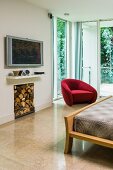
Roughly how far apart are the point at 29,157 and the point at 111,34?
577 centimetres

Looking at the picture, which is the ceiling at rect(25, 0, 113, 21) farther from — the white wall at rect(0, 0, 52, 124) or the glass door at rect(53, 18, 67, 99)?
the glass door at rect(53, 18, 67, 99)

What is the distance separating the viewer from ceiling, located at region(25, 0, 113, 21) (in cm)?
502

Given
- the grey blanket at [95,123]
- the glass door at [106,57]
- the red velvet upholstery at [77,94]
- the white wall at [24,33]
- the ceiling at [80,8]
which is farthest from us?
the glass door at [106,57]

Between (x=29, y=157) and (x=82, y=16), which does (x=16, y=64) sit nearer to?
(x=29, y=157)

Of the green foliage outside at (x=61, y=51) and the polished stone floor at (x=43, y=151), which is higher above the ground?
the green foliage outside at (x=61, y=51)

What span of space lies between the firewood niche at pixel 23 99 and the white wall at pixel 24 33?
0.45ft

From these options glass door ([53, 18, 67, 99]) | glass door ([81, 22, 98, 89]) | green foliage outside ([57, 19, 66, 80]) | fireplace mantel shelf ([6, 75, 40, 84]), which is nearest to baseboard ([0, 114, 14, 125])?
fireplace mantel shelf ([6, 75, 40, 84])

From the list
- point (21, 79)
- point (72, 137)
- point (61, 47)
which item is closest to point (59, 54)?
point (61, 47)

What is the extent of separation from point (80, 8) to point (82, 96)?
2255 millimetres

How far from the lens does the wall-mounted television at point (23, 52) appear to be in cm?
450

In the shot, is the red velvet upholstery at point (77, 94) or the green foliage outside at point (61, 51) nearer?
the red velvet upholstery at point (77, 94)

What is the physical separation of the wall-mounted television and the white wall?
122mm

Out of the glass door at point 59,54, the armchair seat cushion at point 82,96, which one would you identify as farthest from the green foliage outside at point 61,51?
the armchair seat cushion at point 82,96

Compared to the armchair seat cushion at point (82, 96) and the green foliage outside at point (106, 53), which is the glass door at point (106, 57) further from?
the armchair seat cushion at point (82, 96)
